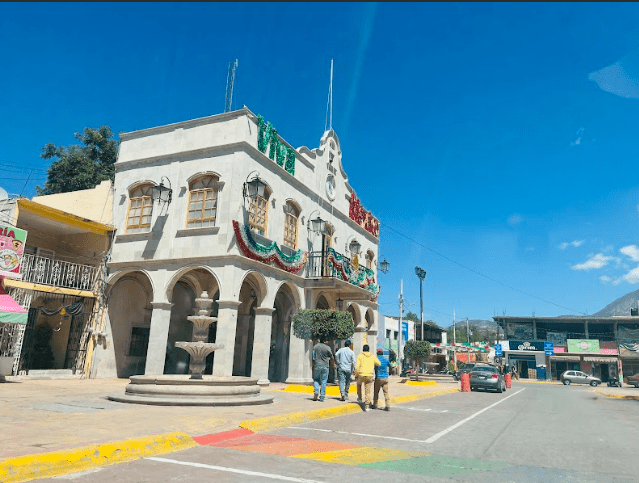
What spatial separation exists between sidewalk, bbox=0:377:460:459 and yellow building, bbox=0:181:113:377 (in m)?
6.36

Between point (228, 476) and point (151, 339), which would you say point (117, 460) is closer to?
point (228, 476)

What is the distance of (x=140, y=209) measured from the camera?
19.6 m

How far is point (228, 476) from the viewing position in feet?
16.8

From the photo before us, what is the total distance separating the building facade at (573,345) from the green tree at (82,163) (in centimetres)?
4805

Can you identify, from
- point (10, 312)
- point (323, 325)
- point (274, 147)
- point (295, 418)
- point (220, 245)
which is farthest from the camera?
point (274, 147)

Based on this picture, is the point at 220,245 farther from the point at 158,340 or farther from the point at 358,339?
the point at 358,339

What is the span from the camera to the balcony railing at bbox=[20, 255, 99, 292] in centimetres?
1773

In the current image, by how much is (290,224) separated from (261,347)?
5709 mm

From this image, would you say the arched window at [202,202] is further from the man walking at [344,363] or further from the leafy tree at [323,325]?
the man walking at [344,363]

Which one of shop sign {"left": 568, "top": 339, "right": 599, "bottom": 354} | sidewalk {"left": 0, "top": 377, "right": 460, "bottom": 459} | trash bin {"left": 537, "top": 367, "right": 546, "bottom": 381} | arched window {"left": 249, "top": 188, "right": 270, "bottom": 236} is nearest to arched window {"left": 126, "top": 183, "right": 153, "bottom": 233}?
arched window {"left": 249, "top": 188, "right": 270, "bottom": 236}

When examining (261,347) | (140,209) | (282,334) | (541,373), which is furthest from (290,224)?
(541,373)

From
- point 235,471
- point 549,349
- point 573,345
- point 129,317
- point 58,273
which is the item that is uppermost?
point 58,273

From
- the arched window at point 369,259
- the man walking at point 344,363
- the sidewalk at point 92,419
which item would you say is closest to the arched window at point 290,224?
the man walking at point 344,363

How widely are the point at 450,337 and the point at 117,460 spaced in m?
116
